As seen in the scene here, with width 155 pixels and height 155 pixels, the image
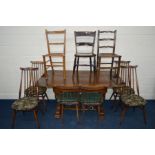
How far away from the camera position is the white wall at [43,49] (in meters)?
3.70

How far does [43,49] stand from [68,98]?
4.65ft

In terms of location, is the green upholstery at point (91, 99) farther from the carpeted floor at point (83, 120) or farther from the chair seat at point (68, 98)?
the carpeted floor at point (83, 120)

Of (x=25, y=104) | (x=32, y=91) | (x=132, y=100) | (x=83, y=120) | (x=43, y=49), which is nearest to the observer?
(x=25, y=104)

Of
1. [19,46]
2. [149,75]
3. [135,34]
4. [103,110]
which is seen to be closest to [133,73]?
[149,75]

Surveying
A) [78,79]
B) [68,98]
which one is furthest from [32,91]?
[78,79]

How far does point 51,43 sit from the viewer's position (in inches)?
139

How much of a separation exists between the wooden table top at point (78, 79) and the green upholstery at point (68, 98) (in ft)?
0.61

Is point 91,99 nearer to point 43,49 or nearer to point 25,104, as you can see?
→ point 25,104

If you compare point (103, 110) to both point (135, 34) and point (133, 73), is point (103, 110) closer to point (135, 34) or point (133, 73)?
point (133, 73)

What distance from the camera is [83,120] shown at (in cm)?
318

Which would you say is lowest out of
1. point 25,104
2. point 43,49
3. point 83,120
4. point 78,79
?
point 83,120

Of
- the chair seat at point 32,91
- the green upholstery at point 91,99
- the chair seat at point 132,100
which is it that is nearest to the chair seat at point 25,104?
the chair seat at point 32,91
